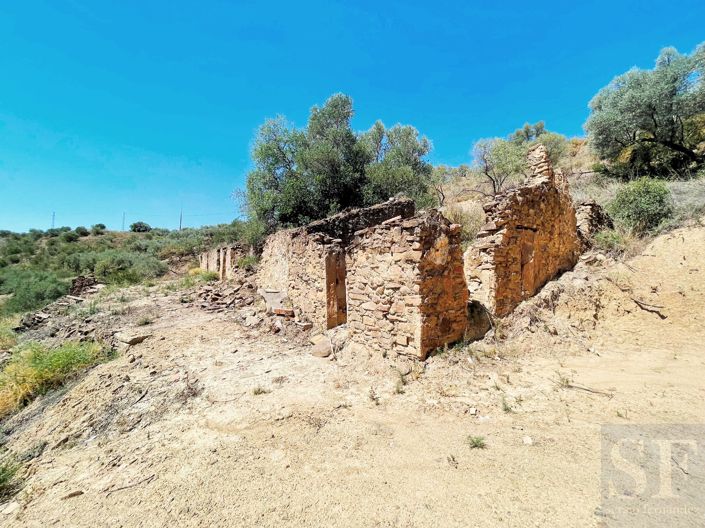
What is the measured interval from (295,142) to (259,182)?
2.49 m

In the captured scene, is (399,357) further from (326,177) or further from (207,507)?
(326,177)

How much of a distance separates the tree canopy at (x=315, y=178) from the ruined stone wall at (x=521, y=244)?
23.6 feet

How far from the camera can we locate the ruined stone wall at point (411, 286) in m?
4.24

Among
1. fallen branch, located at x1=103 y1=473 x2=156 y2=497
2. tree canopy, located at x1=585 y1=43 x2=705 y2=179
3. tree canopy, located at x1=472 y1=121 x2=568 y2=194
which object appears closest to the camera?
fallen branch, located at x1=103 y1=473 x2=156 y2=497

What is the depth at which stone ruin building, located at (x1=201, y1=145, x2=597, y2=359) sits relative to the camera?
14.2 ft

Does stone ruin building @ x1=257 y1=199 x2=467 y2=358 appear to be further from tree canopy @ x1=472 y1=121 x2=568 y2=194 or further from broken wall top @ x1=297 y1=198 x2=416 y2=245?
Answer: tree canopy @ x1=472 y1=121 x2=568 y2=194

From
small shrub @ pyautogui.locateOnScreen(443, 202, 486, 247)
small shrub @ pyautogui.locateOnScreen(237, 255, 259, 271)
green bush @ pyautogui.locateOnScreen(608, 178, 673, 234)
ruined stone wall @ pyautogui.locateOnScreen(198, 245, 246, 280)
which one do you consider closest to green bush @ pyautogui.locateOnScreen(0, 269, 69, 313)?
ruined stone wall @ pyautogui.locateOnScreen(198, 245, 246, 280)

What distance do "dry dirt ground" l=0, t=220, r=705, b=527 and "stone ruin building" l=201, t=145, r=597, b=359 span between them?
44cm

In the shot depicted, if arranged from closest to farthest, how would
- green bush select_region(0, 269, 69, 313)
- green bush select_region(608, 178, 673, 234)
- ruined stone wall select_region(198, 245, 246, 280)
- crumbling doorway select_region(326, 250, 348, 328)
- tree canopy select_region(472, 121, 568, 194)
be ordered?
crumbling doorway select_region(326, 250, 348, 328) → green bush select_region(608, 178, 673, 234) → ruined stone wall select_region(198, 245, 246, 280) → green bush select_region(0, 269, 69, 313) → tree canopy select_region(472, 121, 568, 194)

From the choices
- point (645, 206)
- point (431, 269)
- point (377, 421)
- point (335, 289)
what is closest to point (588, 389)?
point (431, 269)

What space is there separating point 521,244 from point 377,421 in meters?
4.26

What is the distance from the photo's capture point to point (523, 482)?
7.45ft

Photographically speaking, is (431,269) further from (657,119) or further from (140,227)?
(140,227)

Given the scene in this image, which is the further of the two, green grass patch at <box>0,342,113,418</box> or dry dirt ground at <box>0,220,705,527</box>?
green grass patch at <box>0,342,113,418</box>
